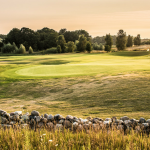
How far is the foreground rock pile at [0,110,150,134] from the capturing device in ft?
16.6

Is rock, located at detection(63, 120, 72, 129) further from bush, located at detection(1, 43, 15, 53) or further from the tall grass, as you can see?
bush, located at detection(1, 43, 15, 53)

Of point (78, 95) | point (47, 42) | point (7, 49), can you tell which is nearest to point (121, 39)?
point (47, 42)

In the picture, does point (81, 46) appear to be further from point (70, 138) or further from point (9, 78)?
point (70, 138)

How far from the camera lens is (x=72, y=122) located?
5516 millimetres

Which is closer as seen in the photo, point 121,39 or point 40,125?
point 40,125

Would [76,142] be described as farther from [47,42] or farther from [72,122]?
[47,42]

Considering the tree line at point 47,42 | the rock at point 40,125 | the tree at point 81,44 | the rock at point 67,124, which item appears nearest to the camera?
the rock at point 67,124

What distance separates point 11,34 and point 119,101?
94998 mm

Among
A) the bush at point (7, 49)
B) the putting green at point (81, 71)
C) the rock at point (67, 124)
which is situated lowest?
the rock at point (67, 124)

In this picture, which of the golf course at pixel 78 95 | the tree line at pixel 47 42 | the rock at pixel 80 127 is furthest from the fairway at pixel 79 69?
the tree line at pixel 47 42

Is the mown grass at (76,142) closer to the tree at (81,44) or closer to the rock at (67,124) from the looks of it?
the rock at (67,124)

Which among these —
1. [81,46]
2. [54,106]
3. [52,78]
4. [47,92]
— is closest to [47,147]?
[54,106]

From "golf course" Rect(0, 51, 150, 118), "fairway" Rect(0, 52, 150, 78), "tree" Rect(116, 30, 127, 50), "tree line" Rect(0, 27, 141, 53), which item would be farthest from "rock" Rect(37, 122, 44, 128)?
"tree" Rect(116, 30, 127, 50)

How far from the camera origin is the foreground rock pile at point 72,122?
16.6 feet
